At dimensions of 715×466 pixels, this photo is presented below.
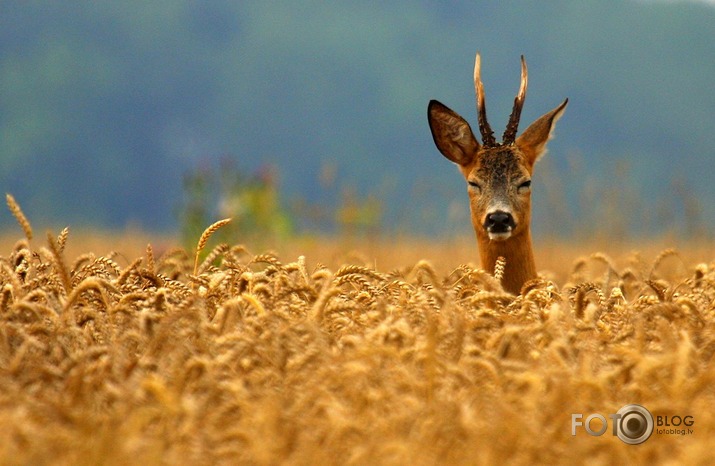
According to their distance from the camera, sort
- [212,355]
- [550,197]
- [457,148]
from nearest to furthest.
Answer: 1. [212,355]
2. [457,148]
3. [550,197]

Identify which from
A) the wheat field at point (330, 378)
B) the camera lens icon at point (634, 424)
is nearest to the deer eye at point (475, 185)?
the wheat field at point (330, 378)

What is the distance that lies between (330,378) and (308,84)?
132m

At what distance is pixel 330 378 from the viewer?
122 inches

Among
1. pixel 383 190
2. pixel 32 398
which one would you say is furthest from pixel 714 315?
pixel 383 190

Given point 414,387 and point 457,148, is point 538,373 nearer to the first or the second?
point 414,387

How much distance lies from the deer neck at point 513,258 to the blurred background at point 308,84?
316ft

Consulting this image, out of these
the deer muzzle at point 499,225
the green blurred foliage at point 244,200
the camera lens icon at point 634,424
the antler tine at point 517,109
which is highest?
the green blurred foliage at point 244,200

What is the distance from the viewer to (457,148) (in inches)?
253

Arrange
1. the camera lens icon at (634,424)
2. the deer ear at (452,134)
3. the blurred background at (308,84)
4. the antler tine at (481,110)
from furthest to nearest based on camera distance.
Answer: the blurred background at (308,84) < the deer ear at (452,134) < the antler tine at (481,110) < the camera lens icon at (634,424)

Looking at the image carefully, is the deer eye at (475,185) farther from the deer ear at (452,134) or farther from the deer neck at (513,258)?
the deer neck at (513,258)

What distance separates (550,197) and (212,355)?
7.61m

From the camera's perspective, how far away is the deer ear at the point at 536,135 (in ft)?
20.9

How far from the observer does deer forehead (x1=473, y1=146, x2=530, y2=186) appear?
240 inches

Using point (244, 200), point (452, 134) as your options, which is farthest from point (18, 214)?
point (244, 200)
